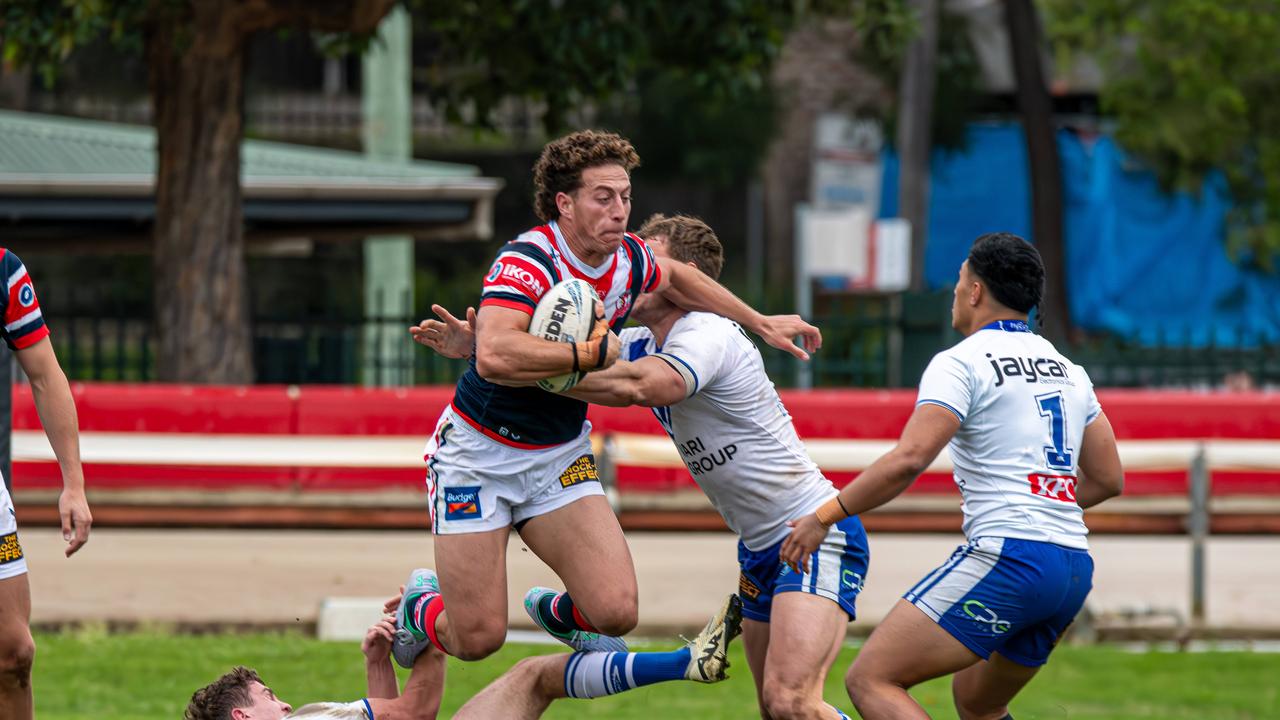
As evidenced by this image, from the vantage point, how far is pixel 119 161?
734 inches

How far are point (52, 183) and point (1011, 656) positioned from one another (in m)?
12.2

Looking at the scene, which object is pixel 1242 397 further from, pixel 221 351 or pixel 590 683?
pixel 590 683

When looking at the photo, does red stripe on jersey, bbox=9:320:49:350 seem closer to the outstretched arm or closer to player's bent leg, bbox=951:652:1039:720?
the outstretched arm

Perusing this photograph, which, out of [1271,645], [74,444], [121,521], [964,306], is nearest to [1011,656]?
[964,306]

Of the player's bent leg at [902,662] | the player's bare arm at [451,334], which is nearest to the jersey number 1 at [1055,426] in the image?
the player's bent leg at [902,662]

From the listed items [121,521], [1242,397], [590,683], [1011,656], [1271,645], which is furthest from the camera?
[1242,397]

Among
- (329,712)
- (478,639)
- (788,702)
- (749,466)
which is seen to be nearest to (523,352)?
(749,466)

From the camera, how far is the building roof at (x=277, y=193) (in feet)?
52.1

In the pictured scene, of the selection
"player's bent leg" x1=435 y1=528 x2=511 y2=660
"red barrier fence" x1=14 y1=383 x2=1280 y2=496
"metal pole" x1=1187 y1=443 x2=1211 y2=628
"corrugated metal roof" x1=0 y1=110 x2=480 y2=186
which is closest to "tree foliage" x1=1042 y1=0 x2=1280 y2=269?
"red barrier fence" x1=14 y1=383 x2=1280 y2=496

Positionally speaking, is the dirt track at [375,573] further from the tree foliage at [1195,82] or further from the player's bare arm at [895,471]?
the tree foliage at [1195,82]

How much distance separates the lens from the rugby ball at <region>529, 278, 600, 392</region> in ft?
18.9

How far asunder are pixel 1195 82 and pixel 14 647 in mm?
25254

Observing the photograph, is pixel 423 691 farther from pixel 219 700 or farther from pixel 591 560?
pixel 219 700

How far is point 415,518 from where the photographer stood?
1407 centimetres
